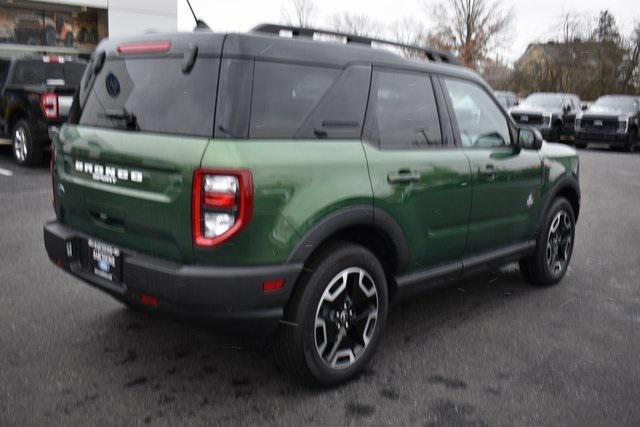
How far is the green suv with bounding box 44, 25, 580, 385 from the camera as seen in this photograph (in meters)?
2.86

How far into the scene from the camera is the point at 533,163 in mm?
4715

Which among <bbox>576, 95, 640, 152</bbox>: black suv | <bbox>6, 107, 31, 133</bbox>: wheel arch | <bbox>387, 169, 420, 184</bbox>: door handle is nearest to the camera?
<bbox>387, 169, 420, 184</bbox>: door handle

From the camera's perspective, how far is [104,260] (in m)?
3.24

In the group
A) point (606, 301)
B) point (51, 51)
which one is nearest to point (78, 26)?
point (51, 51)

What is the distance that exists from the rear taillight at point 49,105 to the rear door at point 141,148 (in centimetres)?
707

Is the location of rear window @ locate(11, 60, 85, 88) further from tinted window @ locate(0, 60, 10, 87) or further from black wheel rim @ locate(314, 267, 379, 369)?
black wheel rim @ locate(314, 267, 379, 369)

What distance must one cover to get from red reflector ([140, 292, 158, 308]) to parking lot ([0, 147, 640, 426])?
0.17 m

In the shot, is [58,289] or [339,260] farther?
[58,289]

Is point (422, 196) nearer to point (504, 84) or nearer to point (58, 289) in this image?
point (58, 289)

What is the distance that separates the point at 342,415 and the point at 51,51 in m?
22.3

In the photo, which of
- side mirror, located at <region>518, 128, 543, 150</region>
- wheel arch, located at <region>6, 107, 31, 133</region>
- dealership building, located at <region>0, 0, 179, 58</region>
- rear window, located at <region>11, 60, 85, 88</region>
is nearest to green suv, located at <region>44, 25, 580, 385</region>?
side mirror, located at <region>518, 128, 543, 150</region>

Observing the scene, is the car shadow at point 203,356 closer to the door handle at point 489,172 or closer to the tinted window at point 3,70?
the door handle at point 489,172

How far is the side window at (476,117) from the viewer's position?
4129 mm

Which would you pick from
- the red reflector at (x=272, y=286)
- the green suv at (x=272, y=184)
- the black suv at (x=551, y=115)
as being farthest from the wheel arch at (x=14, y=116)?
the black suv at (x=551, y=115)
